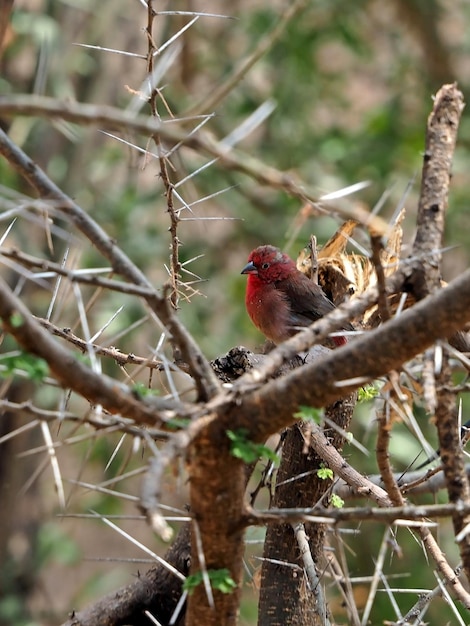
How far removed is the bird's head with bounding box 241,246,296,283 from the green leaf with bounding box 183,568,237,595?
2965 mm

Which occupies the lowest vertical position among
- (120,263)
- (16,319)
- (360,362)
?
A: (360,362)

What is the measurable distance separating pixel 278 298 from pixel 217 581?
9.25ft

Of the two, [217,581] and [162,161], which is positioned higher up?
[162,161]

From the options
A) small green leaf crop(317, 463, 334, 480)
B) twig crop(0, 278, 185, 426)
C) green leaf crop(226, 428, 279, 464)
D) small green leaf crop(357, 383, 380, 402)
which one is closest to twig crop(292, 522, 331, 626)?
small green leaf crop(317, 463, 334, 480)

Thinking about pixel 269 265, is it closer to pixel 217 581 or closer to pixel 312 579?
pixel 312 579

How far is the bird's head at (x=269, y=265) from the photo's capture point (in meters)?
4.46

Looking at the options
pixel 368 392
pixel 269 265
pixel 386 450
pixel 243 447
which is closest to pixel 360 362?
pixel 243 447

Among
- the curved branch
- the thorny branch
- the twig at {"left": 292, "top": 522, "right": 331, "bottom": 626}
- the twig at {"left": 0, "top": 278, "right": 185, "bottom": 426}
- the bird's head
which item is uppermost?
the bird's head

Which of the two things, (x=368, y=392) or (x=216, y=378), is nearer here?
(x=216, y=378)

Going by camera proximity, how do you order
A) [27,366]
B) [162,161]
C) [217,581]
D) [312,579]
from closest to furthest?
[27,366] < [217,581] < [162,161] < [312,579]

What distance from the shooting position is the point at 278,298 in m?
4.30

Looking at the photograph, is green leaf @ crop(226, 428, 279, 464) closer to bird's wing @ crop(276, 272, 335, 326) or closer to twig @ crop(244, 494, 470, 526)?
twig @ crop(244, 494, 470, 526)

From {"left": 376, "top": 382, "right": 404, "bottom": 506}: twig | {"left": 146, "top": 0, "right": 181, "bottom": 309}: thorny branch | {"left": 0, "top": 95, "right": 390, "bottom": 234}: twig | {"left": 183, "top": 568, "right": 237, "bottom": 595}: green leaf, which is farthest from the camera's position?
{"left": 146, "top": 0, "right": 181, "bottom": 309}: thorny branch

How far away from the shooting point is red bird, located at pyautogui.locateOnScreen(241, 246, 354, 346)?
4.00 metres
